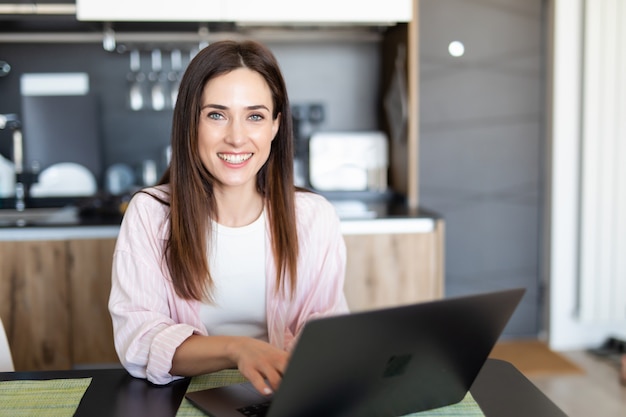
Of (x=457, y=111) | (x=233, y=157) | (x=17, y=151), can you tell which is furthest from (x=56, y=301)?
(x=457, y=111)

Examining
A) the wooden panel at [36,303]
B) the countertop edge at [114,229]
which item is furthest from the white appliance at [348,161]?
the wooden panel at [36,303]

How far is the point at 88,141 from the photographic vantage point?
3385 millimetres

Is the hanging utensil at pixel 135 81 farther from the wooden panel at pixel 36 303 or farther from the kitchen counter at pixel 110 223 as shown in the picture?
the wooden panel at pixel 36 303

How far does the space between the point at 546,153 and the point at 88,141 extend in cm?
221

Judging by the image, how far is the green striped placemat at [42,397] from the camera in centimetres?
101

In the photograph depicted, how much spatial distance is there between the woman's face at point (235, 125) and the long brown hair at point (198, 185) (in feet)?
0.05

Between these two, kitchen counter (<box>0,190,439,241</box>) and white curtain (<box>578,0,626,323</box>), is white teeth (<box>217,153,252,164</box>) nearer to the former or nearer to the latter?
kitchen counter (<box>0,190,439,241</box>)

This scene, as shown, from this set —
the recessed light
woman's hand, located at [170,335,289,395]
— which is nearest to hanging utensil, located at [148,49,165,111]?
the recessed light

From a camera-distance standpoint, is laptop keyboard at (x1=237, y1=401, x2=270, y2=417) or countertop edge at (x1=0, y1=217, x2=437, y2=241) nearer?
laptop keyboard at (x1=237, y1=401, x2=270, y2=417)

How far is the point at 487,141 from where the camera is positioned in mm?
3523

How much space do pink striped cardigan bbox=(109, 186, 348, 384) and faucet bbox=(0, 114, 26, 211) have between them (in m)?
2.06

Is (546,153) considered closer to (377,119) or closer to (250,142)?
(377,119)

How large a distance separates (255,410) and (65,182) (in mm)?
2673

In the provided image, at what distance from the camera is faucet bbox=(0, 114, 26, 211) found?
3.33 meters
